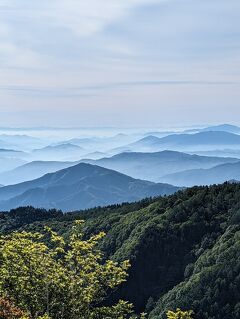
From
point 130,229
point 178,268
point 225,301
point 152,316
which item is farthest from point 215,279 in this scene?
point 130,229

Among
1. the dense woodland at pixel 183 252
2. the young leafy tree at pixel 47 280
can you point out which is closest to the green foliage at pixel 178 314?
the young leafy tree at pixel 47 280

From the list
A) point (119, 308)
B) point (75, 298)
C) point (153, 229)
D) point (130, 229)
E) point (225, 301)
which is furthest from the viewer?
point (130, 229)

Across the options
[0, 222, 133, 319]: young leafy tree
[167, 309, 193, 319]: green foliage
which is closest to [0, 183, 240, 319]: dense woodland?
[0, 222, 133, 319]: young leafy tree

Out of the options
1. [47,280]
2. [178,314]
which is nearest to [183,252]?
[47,280]

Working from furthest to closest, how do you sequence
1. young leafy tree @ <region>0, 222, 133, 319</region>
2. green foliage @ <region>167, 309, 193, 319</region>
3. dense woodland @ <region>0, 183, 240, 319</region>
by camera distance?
dense woodland @ <region>0, 183, 240, 319</region>, young leafy tree @ <region>0, 222, 133, 319</region>, green foliage @ <region>167, 309, 193, 319</region>

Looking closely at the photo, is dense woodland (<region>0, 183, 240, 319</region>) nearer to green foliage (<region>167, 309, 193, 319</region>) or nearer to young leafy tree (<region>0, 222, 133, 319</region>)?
young leafy tree (<region>0, 222, 133, 319</region>)

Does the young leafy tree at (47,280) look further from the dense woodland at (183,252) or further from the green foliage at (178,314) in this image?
the dense woodland at (183,252)

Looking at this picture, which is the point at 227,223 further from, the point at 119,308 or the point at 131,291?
the point at 119,308

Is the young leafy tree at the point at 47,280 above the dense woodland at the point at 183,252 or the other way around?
above

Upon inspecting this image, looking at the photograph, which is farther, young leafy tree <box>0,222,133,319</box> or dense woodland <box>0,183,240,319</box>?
dense woodland <box>0,183,240,319</box>
